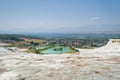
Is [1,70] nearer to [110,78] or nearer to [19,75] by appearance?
[19,75]

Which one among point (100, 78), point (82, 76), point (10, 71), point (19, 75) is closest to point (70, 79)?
point (82, 76)

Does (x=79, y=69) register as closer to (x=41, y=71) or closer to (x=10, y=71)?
(x=41, y=71)

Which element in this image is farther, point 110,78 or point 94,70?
point 94,70

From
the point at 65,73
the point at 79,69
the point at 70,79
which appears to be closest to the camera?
the point at 70,79

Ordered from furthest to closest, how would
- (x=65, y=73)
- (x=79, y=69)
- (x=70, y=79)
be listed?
1. (x=79, y=69)
2. (x=65, y=73)
3. (x=70, y=79)

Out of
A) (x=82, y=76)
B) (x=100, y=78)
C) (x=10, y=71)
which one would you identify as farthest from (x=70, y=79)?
(x=10, y=71)

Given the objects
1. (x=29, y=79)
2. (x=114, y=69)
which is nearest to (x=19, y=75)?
(x=29, y=79)

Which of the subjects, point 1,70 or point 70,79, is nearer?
point 70,79
